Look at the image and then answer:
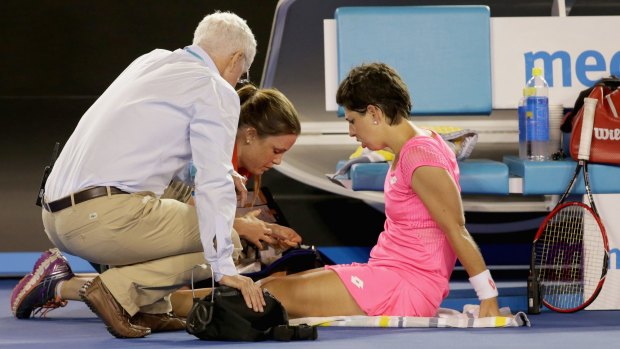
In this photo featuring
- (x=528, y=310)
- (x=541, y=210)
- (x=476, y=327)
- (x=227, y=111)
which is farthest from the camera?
(x=541, y=210)

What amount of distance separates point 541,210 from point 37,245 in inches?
120

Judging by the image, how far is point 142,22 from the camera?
6453mm

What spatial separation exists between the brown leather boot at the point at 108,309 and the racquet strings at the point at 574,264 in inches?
71.5

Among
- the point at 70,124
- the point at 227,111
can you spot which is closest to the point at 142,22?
the point at 70,124

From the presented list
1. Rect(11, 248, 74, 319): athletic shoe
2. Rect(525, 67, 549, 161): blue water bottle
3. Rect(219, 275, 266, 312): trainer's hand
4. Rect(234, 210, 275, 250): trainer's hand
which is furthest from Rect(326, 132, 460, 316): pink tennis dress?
Rect(11, 248, 74, 319): athletic shoe

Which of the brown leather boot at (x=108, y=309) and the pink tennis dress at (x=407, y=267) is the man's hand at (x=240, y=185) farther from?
the brown leather boot at (x=108, y=309)

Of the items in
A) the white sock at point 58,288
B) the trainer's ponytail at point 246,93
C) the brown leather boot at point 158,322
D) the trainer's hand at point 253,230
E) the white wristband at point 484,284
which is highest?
the trainer's ponytail at point 246,93

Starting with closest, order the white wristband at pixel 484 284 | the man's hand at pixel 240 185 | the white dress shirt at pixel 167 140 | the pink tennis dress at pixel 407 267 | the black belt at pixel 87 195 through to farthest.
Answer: the white dress shirt at pixel 167 140 → the black belt at pixel 87 195 → the white wristband at pixel 484 284 → the pink tennis dress at pixel 407 267 → the man's hand at pixel 240 185

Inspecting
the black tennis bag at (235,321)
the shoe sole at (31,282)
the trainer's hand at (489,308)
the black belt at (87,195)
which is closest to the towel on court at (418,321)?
the trainer's hand at (489,308)

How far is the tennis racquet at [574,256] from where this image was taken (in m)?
4.46

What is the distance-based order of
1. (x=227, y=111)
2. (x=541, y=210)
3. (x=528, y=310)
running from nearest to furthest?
1. (x=227, y=111)
2. (x=528, y=310)
3. (x=541, y=210)

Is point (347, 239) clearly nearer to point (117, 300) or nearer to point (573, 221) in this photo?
point (573, 221)

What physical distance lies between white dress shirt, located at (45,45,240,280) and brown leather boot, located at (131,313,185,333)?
1.56ft

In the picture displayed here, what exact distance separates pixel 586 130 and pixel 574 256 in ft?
1.97
